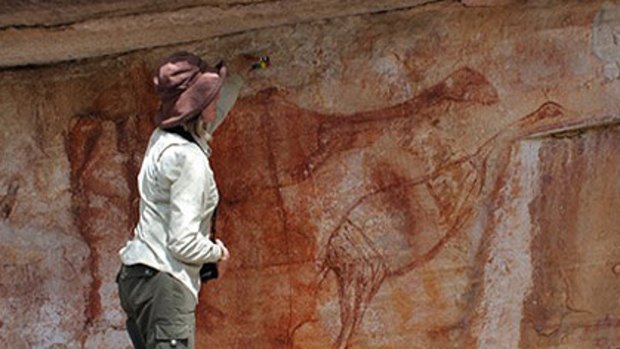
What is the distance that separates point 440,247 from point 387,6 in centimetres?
76

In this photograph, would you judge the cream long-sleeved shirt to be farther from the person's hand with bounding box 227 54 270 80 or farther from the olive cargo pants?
the person's hand with bounding box 227 54 270 80

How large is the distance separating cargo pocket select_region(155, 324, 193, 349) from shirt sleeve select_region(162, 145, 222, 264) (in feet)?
0.54

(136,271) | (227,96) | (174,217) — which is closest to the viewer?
(174,217)

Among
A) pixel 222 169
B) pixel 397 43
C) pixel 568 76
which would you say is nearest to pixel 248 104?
pixel 222 169

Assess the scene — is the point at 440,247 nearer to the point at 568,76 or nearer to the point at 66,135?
the point at 568,76

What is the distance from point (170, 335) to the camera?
272cm

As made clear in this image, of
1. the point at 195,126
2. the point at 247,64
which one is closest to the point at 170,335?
the point at 195,126

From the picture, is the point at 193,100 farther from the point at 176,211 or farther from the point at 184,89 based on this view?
the point at 176,211

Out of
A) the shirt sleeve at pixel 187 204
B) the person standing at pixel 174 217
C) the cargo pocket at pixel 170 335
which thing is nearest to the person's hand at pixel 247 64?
the person standing at pixel 174 217

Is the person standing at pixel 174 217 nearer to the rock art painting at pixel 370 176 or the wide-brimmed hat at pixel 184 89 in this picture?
the wide-brimmed hat at pixel 184 89

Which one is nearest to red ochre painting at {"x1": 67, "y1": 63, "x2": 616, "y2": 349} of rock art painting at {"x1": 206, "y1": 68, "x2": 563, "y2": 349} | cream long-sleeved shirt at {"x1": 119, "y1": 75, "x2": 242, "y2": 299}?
rock art painting at {"x1": 206, "y1": 68, "x2": 563, "y2": 349}

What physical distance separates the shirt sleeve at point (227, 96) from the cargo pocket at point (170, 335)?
703mm

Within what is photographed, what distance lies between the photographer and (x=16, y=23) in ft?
10.2

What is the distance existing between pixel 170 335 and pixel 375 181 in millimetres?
980
